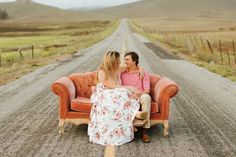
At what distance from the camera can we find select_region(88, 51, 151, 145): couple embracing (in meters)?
7.73

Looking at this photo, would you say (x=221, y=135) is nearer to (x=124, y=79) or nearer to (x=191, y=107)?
(x=124, y=79)

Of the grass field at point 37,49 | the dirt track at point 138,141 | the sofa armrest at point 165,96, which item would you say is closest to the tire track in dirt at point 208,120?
the dirt track at point 138,141

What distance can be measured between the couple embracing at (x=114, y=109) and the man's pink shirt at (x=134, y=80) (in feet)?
1.04

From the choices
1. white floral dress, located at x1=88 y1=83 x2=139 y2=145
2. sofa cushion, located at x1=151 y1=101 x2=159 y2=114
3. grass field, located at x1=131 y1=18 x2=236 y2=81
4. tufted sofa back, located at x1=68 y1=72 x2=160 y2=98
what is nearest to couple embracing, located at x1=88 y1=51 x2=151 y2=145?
white floral dress, located at x1=88 y1=83 x2=139 y2=145

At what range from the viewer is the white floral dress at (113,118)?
7715mm

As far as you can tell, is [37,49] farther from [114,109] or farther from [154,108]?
[114,109]

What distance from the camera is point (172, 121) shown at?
9.56 m

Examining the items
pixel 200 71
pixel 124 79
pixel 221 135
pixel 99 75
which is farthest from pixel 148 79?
pixel 200 71

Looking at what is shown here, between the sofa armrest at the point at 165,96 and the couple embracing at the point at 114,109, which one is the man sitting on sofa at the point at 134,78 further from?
the sofa armrest at the point at 165,96

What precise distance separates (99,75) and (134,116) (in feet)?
3.30

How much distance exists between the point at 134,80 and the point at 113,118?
122cm

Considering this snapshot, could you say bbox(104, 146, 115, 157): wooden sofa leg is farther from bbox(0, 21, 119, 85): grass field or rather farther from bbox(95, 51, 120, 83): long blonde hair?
bbox(0, 21, 119, 85): grass field

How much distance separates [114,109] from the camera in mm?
7797

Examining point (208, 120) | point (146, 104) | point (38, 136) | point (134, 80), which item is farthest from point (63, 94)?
point (208, 120)
